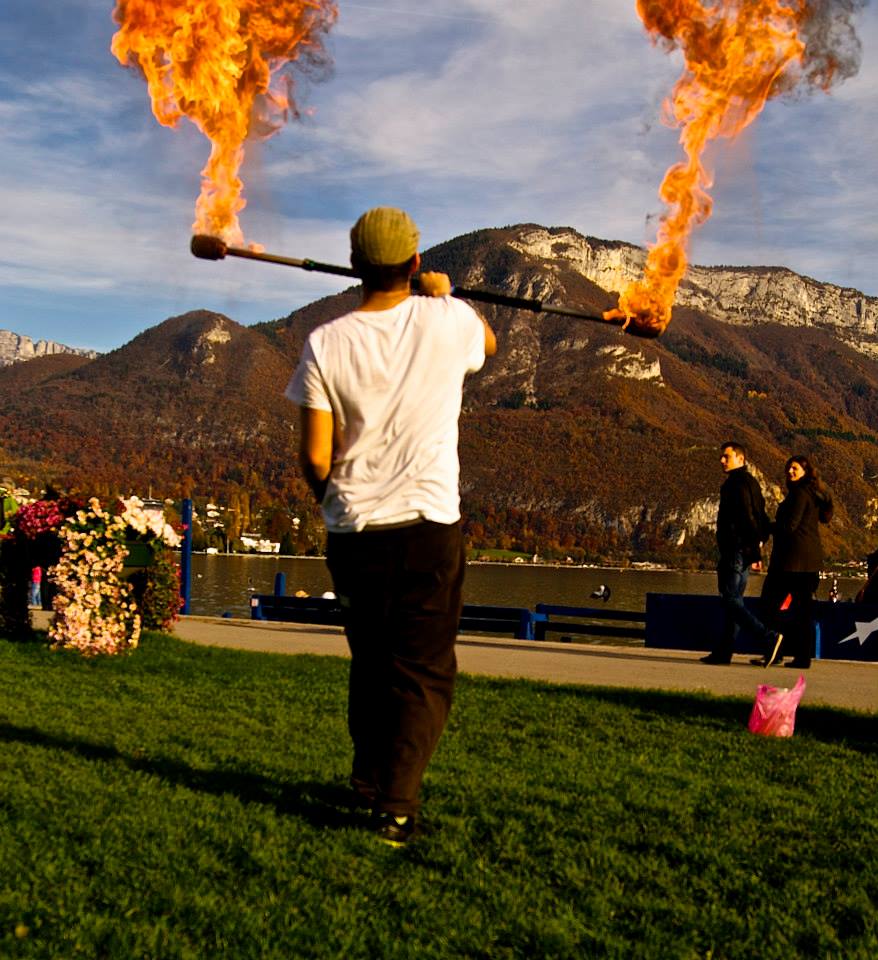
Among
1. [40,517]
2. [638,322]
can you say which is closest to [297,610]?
[40,517]

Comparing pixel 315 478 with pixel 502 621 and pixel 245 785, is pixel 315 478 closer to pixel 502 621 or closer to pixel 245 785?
pixel 245 785

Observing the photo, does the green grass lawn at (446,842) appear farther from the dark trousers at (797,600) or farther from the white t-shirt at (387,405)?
the dark trousers at (797,600)

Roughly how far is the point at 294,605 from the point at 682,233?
1541cm

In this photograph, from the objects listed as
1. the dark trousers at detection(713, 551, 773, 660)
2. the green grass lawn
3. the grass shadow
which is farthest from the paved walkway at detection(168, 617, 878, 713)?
the grass shadow

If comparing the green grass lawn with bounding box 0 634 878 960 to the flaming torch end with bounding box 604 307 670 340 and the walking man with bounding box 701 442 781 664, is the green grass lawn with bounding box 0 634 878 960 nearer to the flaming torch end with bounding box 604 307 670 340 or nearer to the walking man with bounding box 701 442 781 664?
the flaming torch end with bounding box 604 307 670 340

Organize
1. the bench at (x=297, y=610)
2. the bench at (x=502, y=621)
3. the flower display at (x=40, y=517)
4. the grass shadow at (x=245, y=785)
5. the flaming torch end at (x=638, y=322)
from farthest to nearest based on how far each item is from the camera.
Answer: the bench at (x=297, y=610), the bench at (x=502, y=621), the flower display at (x=40, y=517), the flaming torch end at (x=638, y=322), the grass shadow at (x=245, y=785)

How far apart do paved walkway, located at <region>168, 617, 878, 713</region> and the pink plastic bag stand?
187 cm

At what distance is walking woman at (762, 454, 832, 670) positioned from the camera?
521 inches

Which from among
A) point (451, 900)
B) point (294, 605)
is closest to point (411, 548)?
point (451, 900)

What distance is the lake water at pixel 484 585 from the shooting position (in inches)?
2489

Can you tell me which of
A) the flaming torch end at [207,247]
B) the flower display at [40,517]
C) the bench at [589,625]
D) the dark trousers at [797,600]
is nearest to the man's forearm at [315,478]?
the flaming torch end at [207,247]

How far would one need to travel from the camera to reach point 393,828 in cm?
464

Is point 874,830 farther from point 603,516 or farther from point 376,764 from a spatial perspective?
point 603,516

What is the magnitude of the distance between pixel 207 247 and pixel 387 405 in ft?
8.75
